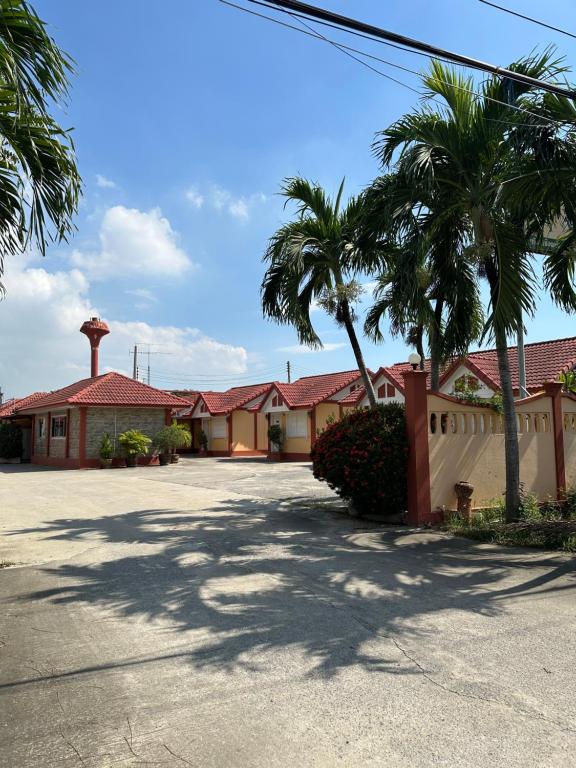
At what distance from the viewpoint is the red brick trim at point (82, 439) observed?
89.1ft

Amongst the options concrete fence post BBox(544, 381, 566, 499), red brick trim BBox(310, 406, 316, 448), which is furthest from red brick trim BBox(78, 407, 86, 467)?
concrete fence post BBox(544, 381, 566, 499)

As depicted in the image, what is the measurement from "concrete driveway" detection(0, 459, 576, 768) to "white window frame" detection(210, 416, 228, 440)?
28317mm

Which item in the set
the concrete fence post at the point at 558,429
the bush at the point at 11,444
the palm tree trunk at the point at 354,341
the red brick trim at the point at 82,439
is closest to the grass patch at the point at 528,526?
the concrete fence post at the point at 558,429

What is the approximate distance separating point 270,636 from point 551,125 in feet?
25.7

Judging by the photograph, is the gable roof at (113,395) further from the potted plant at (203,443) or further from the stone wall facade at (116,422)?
the potted plant at (203,443)

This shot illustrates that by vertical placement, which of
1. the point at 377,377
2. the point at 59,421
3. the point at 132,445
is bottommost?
the point at 132,445

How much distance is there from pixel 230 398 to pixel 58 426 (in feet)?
40.3

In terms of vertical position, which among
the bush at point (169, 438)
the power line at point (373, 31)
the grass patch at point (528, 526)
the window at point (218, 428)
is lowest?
the grass patch at point (528, 526)

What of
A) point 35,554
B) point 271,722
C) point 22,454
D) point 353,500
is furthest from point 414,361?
point 22,454

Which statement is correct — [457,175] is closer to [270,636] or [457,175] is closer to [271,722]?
[270,636]

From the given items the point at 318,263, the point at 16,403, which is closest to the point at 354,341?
the point at 318,263

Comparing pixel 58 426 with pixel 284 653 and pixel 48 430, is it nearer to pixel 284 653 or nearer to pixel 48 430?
pixel 48 430

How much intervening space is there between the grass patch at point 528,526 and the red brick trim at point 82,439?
20962 mm

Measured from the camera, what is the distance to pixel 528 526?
30.8ft
